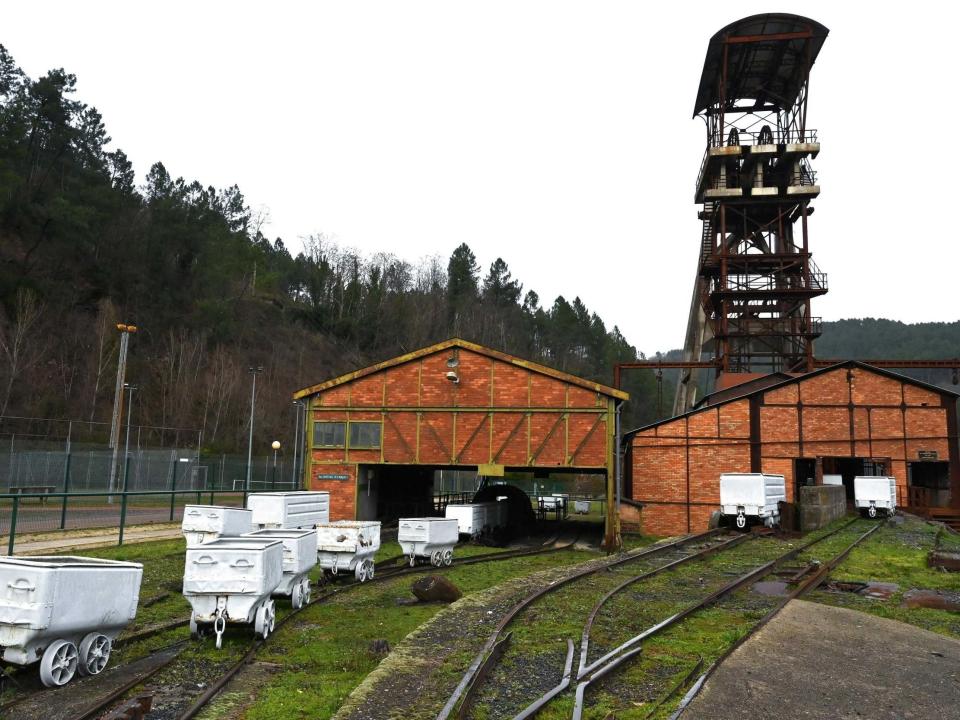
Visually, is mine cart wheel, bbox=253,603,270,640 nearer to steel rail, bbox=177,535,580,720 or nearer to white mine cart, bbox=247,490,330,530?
steel rail, bbox=177,535,580,720

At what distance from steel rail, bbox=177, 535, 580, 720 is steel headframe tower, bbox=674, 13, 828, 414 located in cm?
2295

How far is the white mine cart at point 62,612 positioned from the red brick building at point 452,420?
1694 centimetres

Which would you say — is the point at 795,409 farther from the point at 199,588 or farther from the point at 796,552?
the point at 199,588

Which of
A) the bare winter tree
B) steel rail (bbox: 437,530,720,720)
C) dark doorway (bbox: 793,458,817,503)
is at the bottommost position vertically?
steel rail (bbox: 437,530,720,720)

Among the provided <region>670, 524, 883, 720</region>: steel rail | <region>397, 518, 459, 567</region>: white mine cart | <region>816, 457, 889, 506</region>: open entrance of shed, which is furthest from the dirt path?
<region>816, 457, 889, 506</region>: open entrance of shed

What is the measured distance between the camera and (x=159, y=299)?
60.5m

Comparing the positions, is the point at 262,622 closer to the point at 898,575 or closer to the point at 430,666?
the point at 430,666

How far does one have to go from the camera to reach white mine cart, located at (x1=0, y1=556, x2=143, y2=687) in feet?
24.7

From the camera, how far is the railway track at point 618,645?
700 cm

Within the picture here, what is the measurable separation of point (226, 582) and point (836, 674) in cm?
750

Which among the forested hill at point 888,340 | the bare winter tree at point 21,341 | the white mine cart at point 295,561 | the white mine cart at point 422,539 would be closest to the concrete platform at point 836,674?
the white mine cart at point 295,561

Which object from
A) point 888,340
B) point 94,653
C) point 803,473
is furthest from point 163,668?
point 888,340

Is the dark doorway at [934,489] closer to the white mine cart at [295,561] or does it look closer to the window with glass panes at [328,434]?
the window with glass panes at [328,434]

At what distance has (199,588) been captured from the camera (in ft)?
30.9
